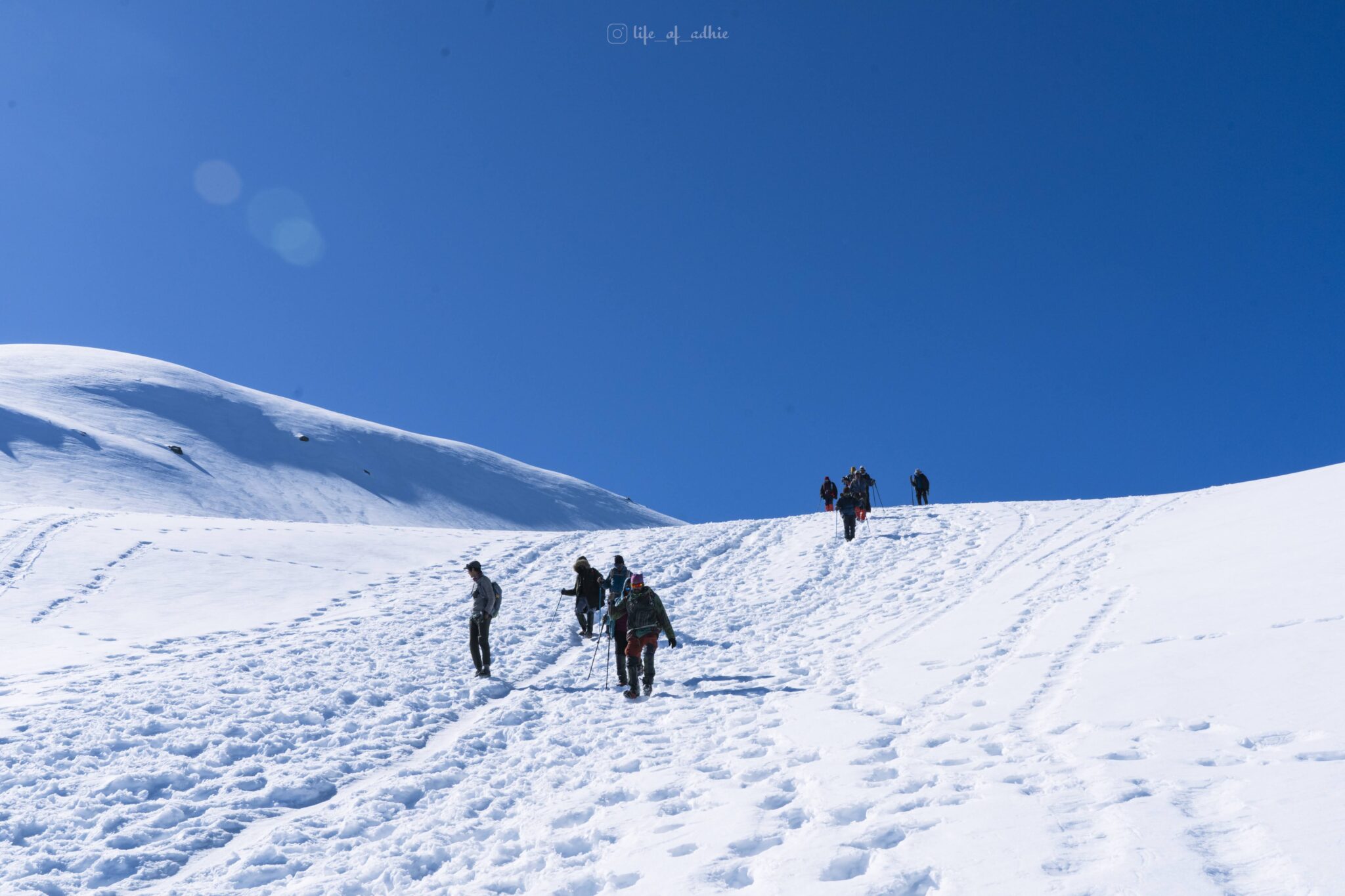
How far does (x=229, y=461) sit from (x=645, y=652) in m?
49.3

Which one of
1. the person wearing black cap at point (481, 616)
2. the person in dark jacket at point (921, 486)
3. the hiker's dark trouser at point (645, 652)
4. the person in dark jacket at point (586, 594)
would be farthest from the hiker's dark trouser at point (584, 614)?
the person in dark jacket at point (921, 486)

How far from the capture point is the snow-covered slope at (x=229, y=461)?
4075cm

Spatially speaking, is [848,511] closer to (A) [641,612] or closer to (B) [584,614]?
(B) [584,614]

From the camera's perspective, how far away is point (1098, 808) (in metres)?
5.15

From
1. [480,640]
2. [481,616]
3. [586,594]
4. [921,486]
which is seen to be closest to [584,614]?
[586,594]

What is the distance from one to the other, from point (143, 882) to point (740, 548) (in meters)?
19.2

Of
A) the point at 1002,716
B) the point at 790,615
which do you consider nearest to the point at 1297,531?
the point at 790,615

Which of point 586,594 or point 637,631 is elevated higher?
point 586,594

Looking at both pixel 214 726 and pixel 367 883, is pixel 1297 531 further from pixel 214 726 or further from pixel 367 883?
pixel 214 726

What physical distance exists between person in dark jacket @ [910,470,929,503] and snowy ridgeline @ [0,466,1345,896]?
13405 mm

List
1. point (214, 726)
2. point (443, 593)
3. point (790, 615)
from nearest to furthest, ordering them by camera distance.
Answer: point (214, 726) → point (790, 615) → point (443, 593)

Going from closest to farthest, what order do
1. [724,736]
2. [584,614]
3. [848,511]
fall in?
[724,736] < [584,614] < [848,511]

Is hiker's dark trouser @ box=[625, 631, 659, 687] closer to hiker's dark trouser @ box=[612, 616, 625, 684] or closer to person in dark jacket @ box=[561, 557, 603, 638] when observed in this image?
hiker's dark trouser @ box=[612, 616, 625, 684]

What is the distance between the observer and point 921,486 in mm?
31625
